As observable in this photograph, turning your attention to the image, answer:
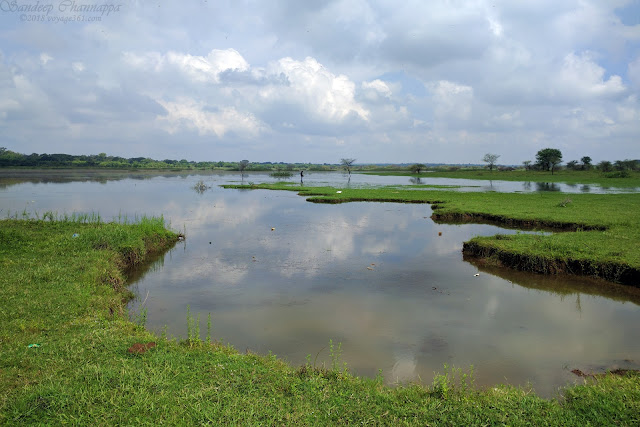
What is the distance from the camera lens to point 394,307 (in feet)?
31.3

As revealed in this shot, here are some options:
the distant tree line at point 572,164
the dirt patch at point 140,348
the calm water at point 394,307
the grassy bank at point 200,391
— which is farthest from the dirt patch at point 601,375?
the distant tree line at point 572,164

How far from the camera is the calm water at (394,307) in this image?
7.14 metres

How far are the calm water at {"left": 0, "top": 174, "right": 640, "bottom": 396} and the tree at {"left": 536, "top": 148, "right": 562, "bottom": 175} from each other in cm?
8029

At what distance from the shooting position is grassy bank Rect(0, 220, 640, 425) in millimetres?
4328

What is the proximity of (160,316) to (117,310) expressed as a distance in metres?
1.03

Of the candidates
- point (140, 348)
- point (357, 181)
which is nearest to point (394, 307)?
point (140, 348)

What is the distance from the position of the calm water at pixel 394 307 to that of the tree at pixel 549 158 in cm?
8029

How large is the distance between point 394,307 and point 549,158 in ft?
296

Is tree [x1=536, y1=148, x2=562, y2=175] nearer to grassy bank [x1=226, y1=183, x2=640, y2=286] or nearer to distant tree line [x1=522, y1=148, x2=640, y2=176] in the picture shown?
distant tree line [x1=522, y1=148, x2=640, y2=176]

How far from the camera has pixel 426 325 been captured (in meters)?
8.52

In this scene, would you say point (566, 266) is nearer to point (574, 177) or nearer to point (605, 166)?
point (574, 177)

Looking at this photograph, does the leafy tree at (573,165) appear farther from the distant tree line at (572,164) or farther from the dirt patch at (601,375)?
the dirt patch at (601,375)

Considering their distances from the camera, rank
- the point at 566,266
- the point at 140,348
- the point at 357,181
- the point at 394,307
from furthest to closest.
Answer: the point at 357,181 < the point at 566,266 < the point at 394,307 < the point at 140,348

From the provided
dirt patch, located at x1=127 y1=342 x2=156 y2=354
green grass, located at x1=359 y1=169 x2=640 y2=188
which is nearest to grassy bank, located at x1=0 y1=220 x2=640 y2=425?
dirt patch, located at x1=127 y1=342 x2=156 y2=354
